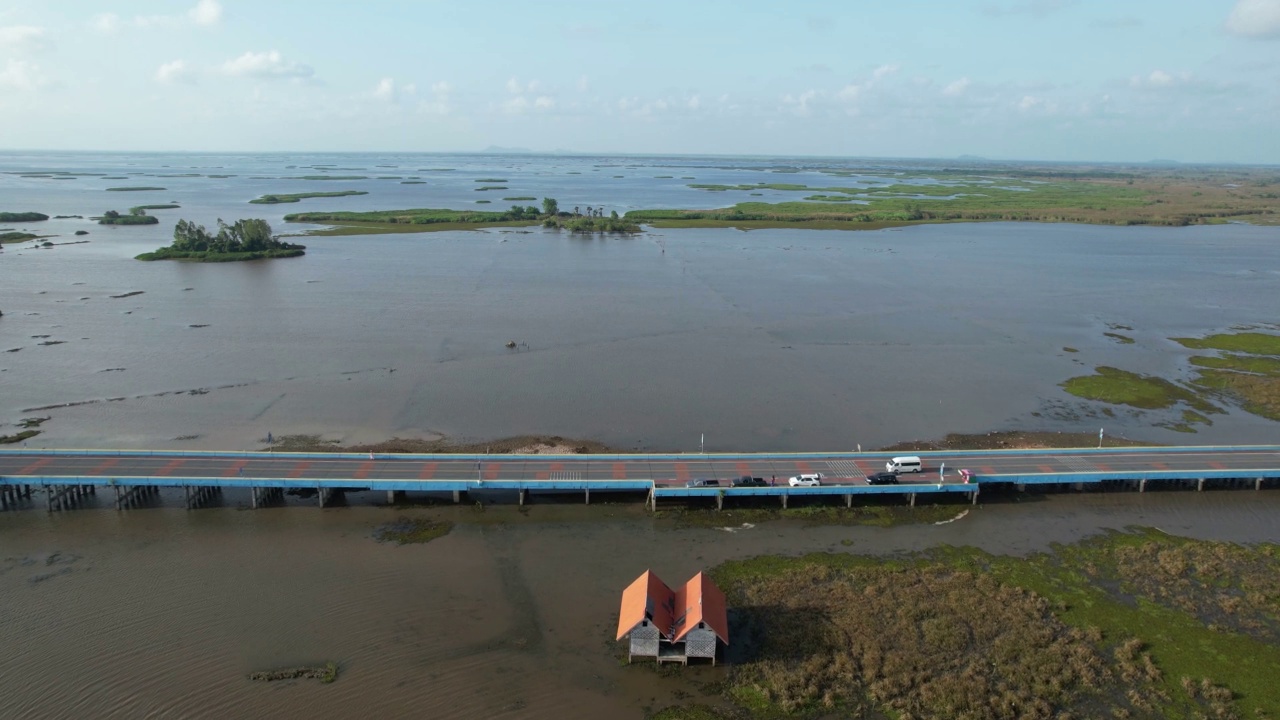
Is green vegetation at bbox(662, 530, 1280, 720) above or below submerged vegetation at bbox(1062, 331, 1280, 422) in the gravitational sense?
below

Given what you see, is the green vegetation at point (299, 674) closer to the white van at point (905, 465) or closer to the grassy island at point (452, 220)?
the white van at point (905, 465)

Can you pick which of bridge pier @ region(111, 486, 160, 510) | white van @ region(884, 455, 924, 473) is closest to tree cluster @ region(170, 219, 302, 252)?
bridge pier @ region(111, 486, 160, 510)

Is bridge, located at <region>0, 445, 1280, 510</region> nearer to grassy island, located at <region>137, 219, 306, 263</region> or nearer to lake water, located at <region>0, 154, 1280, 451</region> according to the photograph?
lake water, located at <region>0, 154, 1280, 451</region>

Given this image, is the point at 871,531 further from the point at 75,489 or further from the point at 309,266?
the point at 309,266

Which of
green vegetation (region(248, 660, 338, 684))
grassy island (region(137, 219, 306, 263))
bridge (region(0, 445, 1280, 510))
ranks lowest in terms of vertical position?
green vegetation (region(248, 660, 338, 684))

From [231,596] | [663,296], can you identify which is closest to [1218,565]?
[231,596]

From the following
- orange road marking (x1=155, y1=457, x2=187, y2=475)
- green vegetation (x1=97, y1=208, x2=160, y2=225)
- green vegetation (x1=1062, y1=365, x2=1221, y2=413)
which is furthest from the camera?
green vegetation (x1=97, y1=208, x2=160, y2=225)

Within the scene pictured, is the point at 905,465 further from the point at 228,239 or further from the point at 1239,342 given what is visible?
the point at 228,239
